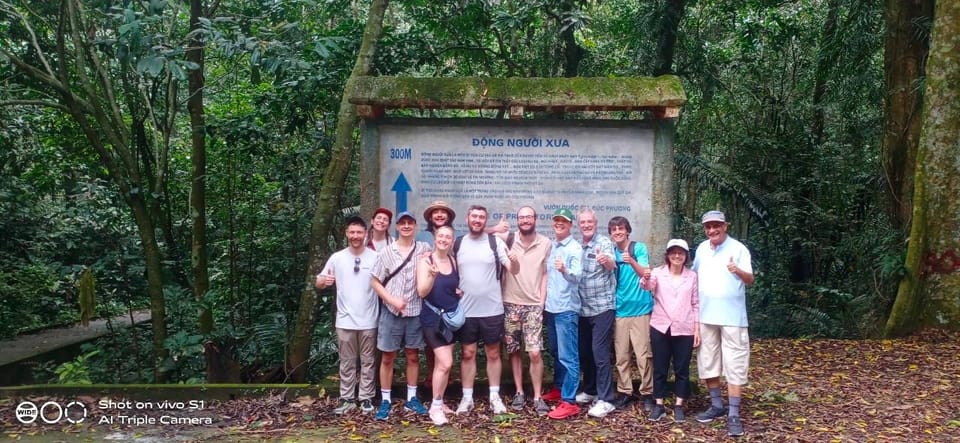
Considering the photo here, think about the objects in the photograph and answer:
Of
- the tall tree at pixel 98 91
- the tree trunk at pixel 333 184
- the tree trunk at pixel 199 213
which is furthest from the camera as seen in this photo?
the tree trunk at pixel 199 213

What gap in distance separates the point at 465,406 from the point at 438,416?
10.8 inches

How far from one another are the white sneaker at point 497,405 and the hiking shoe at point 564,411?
1.18ft

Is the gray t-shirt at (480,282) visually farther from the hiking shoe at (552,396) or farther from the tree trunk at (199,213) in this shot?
the tree trunk at (199,213)

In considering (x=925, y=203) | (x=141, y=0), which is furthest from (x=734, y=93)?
(x=141, y=0)

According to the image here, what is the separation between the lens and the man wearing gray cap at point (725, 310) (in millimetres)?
4895

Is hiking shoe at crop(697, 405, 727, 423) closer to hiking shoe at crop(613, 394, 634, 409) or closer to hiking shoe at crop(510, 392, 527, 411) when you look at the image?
hiking shoe at crop(613, 394, 634, 409)

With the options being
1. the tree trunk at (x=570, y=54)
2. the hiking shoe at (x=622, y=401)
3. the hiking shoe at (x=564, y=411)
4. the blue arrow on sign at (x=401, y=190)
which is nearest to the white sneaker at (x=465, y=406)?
the hiking shoe at (x=564, y=411)

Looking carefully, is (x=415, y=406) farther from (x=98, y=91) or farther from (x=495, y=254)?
(x=98, y=91)

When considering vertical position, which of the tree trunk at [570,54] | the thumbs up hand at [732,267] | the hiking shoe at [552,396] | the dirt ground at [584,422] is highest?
the tree trunk at [570,54]

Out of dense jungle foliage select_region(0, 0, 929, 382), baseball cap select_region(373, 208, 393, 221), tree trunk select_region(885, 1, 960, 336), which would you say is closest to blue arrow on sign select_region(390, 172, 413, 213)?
baseball cap select_region(373, 208, 393, 221)

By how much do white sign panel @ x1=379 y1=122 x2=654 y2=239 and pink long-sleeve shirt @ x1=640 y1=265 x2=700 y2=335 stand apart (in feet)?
2.92

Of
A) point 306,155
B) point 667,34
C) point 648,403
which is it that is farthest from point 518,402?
point 667,34

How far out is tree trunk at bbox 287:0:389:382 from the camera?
20.1ft

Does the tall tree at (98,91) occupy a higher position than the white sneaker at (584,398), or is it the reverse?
Result: the tall tree at (98,91)
